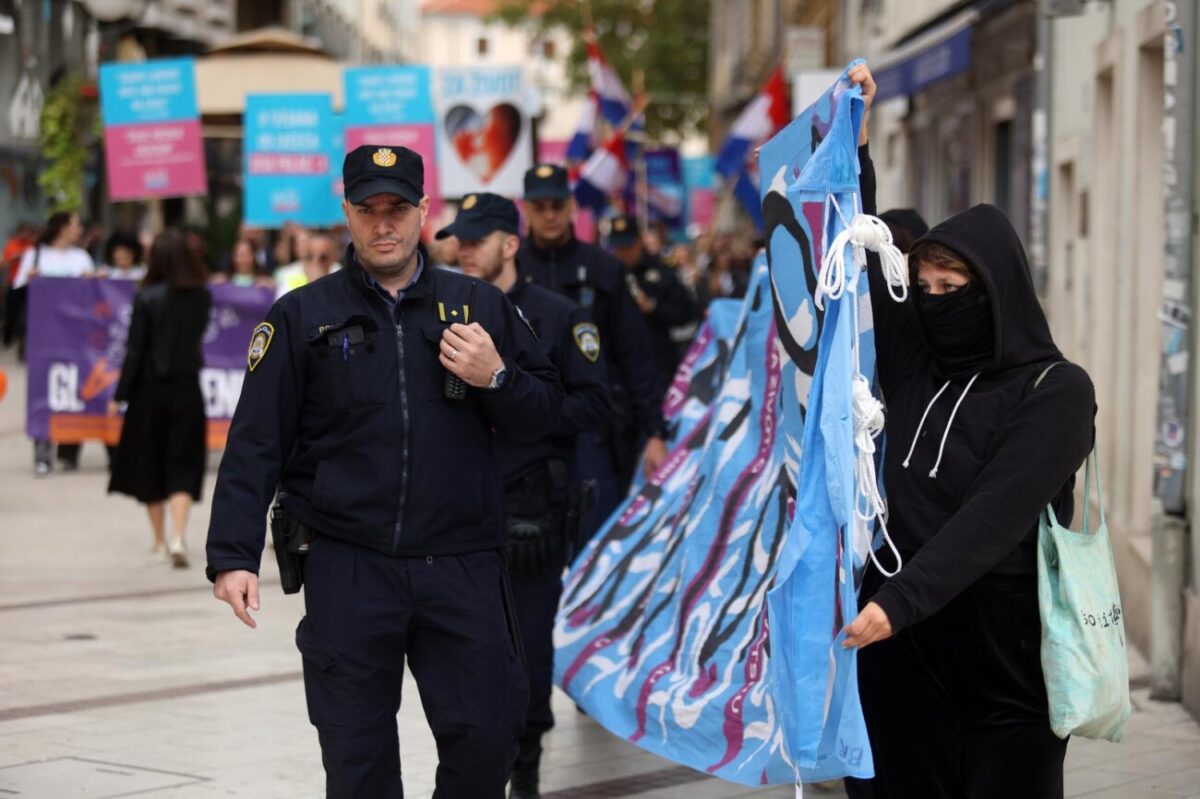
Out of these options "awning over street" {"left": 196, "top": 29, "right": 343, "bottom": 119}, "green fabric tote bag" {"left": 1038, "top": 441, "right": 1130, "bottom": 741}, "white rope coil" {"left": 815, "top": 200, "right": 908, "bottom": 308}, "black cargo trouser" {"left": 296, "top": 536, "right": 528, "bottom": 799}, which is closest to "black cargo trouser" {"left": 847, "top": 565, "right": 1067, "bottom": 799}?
"green fabric tote bag" {"left": 1038, "top": 441, "right": 1130, "bottom": 741}

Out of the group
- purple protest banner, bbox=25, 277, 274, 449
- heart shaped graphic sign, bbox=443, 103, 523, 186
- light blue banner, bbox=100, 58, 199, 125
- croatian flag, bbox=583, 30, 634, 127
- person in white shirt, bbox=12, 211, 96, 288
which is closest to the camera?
purple protest banner, bbox=25, 277, 274, 449

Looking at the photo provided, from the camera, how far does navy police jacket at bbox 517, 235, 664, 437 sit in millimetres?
8219

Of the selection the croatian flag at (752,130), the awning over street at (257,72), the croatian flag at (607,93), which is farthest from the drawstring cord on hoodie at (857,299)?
the awning over street at (257,72)

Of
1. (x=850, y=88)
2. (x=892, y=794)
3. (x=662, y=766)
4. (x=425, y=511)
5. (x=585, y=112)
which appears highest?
(x=585, y=112)

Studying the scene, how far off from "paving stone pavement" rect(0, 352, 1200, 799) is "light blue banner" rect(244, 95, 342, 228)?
7.22 meters

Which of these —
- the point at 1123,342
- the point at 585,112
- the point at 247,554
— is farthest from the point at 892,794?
the point at 585,112

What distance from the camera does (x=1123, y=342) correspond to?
10719 mm

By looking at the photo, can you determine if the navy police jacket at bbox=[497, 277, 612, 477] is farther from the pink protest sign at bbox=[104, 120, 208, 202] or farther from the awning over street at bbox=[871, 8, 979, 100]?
the pink protest sign at bbox=[104, 120, 208, 202]

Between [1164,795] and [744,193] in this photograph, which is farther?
[744,193]

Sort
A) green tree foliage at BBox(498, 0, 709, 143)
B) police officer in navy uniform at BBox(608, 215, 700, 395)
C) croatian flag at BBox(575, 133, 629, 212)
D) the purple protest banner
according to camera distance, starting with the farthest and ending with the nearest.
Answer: green tree foliage at BBox(498, 0, 709, 143) → croatian flag at BBox(575, 133, 629, 212) → the purple protest banner → police officer in navy uniform at BBox(608, 215, 700, 395)

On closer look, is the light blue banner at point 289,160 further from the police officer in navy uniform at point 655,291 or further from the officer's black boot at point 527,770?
the officer's black boot at point 527,770

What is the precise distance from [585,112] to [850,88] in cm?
1824

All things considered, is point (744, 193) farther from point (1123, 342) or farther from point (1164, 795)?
point (1164, 795)

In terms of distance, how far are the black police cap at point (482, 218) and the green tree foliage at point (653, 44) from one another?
52533 mm
